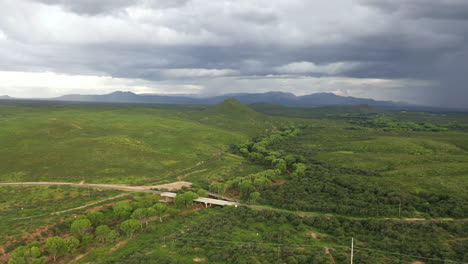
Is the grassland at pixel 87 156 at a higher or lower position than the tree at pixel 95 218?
higher

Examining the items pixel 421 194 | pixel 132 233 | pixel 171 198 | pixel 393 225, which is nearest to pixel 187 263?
pixel 132 233

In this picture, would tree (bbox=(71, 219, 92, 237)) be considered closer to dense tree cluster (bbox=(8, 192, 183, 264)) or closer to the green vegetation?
dense tree cluster (bbox=(8, 192, 183, 264))

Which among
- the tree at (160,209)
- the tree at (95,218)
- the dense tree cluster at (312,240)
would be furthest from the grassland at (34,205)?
the dense tree cluster at (312,240)

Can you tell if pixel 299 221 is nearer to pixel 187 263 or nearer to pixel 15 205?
pixel 187 263

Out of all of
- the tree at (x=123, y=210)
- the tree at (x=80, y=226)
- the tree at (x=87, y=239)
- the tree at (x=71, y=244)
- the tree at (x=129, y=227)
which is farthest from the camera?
the tree at (x=123, y=210)

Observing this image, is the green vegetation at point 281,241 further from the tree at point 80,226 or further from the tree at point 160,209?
the tree at point 80,226

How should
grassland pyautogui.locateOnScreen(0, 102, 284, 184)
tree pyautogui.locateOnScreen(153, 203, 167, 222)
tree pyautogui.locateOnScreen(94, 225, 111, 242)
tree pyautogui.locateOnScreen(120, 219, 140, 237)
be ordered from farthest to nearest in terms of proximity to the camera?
grassland pyautogui.locateOnScreen(0, 102, 284, 184) < tree pyautogui.locateOnScreen(153, 203, 167, 222) < tree pyautogui.locateOnScreen(120, 219, 140, 237) < tree pyautogui.locateOnScreen(94, 225, 111, 242)

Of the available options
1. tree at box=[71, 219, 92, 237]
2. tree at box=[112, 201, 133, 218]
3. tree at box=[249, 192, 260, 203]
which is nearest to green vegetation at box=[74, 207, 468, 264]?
tree at box=[71, 219, 92, 237]
